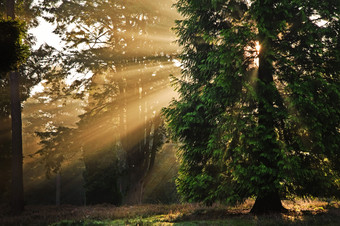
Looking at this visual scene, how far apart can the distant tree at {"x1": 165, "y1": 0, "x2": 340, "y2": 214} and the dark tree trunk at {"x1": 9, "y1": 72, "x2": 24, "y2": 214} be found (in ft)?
33.9

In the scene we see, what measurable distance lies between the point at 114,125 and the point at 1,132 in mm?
Answer: 7808

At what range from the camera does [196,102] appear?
1173 centimetres

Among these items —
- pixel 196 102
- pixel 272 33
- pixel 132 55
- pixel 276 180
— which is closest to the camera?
pixel 276 180

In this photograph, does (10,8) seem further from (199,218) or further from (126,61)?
(199,218)

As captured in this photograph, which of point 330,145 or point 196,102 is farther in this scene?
point 196,102

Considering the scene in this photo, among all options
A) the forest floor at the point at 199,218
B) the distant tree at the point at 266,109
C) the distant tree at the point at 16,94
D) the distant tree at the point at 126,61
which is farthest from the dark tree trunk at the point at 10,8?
the distant tree at the point at 266,109

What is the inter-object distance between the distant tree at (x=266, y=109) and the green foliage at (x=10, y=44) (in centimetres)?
584

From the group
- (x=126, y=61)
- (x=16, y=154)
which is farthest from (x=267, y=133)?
(x=16, y=154)

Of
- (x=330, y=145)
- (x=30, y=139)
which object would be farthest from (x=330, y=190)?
(x=30, y=139)

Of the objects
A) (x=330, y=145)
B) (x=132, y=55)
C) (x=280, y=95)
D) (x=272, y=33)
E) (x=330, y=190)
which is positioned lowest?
(x=330, y=190)

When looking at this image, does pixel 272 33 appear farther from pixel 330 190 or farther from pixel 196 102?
pixel 330 190

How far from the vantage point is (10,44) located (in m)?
7.51

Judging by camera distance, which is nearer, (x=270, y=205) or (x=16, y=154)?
(x=270, y=205)

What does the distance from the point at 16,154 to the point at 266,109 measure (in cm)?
1414
